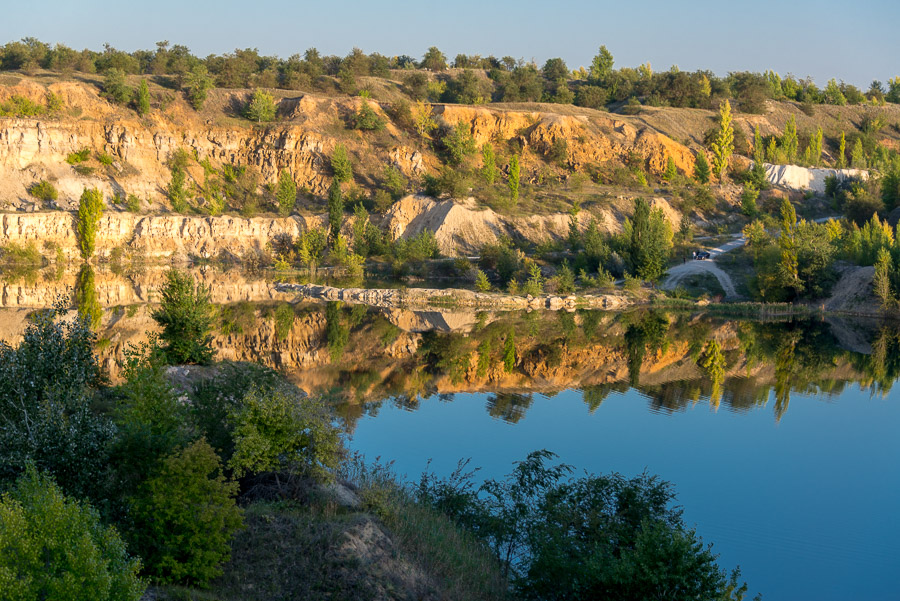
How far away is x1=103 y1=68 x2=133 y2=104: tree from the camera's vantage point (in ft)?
237

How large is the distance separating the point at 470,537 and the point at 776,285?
3891 cm

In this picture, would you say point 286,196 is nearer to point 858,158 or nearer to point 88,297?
point 88,297

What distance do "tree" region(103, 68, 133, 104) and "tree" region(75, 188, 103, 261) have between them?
57.3 ft

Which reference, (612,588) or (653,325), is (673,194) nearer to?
(653,325)

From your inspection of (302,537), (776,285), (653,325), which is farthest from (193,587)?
(776,285)

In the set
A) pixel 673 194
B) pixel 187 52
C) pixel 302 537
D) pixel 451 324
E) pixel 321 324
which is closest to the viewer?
pixel 302 537

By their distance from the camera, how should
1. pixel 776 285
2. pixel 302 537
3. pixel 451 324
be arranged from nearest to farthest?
pixel 302 537 < pixel 451 324 < pixel 776 285

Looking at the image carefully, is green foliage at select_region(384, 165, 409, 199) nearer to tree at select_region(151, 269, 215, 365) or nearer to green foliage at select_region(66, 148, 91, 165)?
green foliage at select_region(66, 148, 91, 165)

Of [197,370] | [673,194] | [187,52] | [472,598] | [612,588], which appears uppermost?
[187,52]

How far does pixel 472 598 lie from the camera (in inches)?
411

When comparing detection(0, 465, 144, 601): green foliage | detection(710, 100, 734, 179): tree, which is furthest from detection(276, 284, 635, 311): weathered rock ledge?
detection(710, 100, 734, 179): tree

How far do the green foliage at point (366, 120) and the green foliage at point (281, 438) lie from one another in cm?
6945

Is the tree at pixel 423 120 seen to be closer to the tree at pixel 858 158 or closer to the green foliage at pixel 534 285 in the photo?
the green foliage at pixel 534 285

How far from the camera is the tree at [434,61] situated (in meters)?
120
